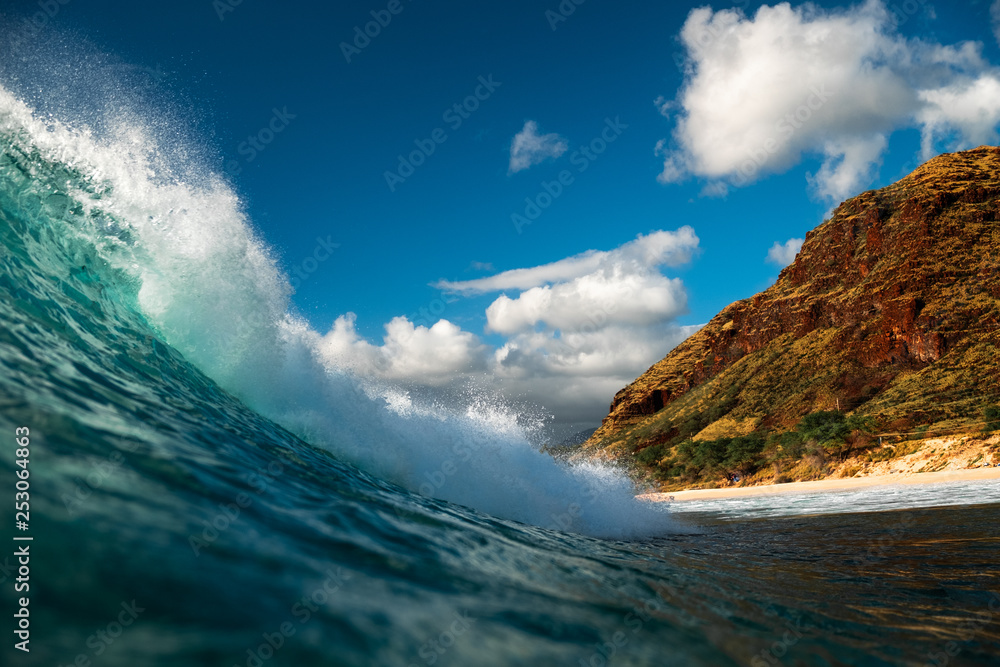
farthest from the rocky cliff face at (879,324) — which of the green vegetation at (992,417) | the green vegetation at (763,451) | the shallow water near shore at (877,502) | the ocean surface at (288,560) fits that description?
the ocean surface at (288,560)

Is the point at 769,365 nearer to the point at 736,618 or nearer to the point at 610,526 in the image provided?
the point at 610,526

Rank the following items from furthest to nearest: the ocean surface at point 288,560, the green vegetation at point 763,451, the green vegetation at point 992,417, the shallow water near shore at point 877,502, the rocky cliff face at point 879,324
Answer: the rocky cliff face at point 879,324, the green vegetation at point 763,451, the green vegetation at point 992,417, the shallow water near shore at point 877,502, the ocean surface at point 288,560

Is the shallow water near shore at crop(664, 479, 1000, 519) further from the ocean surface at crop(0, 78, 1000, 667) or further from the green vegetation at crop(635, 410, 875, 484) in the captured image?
the green vegetation at crop(635, 410, 875, 484)

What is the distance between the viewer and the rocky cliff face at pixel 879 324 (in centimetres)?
6500

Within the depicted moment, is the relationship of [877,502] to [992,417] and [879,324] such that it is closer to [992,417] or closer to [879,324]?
[992,417]

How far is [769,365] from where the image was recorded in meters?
96.6

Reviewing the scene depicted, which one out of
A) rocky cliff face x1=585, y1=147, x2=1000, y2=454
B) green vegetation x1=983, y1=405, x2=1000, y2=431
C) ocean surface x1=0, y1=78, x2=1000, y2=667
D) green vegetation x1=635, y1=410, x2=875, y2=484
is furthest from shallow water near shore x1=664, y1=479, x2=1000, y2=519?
rocky cliff face x1=585, y1=147, x2=1000, y2=454

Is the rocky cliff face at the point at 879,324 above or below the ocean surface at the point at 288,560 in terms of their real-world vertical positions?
above

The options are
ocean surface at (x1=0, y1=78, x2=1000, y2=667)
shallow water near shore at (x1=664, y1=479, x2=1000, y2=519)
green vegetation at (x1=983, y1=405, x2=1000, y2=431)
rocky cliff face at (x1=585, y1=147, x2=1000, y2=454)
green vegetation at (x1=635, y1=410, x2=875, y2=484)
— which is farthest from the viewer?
rocky cliff face at (x1=585, y1=147, x2=1000, y2=454)

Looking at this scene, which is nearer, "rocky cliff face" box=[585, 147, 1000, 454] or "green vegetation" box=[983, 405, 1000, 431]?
"green vegetation" box=[983, 405, 1000, 431]

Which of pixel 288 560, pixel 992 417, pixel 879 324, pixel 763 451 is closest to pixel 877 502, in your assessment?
pixel 288 560

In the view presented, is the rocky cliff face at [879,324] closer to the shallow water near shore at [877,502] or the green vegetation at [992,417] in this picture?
the green vegetation at [992,417]

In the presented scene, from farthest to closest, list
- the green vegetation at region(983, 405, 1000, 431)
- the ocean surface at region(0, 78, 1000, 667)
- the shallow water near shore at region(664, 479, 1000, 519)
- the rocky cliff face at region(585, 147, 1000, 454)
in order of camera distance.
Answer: the rocky cliff face at region(585, 147, 1000, 454)
the green vegetation at region(983, 405, 1000, 431)
the shallow water near shore at region(664, 479, 1000, 519)
the ocean surface at region(0, 78, 1000, 667)

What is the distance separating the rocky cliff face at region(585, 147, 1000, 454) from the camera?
213 ft
